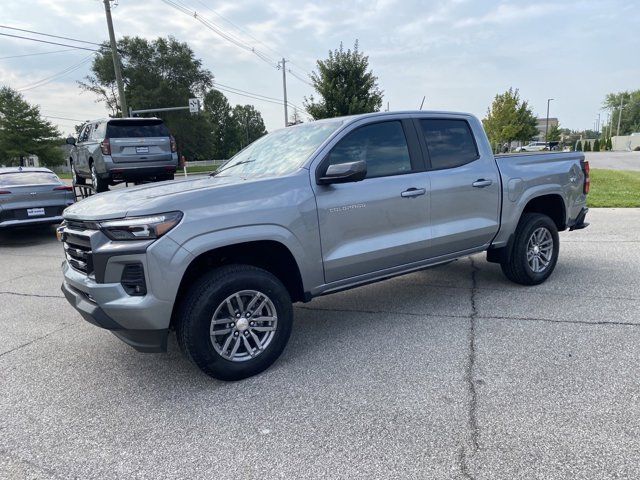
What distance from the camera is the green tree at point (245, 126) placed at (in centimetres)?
10175

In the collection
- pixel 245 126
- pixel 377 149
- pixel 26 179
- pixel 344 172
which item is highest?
pixel 245 126

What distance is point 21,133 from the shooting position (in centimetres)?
4647

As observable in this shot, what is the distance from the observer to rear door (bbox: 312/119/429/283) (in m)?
3.82

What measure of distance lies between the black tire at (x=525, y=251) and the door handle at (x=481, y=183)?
0.75m

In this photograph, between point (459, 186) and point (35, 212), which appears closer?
point (459, 186)

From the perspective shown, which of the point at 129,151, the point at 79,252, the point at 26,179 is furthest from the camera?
the point at 129,151

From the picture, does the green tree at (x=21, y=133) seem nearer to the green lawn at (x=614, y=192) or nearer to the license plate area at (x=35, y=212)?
the license plate area at (x=35, y=212)

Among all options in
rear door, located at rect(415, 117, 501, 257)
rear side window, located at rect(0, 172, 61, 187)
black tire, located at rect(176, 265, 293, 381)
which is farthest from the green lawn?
rear side window, located at rect(0, 172, 61, 187)

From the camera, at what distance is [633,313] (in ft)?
14.6

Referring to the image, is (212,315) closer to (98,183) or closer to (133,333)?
(133,333)

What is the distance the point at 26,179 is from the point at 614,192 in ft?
47.9

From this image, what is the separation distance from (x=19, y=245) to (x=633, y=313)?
10132mm

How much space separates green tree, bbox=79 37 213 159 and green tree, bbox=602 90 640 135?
112 meters

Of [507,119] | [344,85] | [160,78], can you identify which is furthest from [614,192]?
[160,78]
